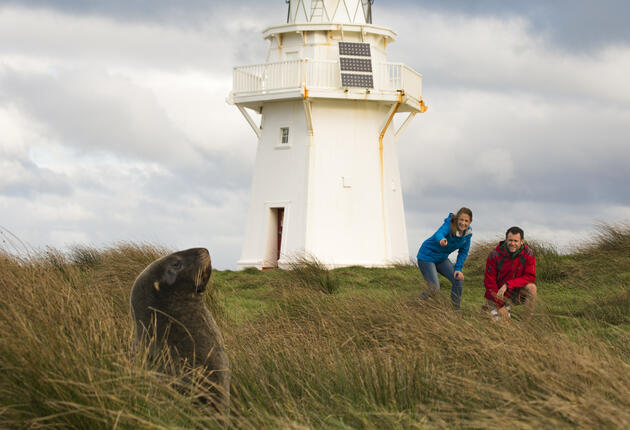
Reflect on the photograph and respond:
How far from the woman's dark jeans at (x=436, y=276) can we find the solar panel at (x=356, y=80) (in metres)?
12.0

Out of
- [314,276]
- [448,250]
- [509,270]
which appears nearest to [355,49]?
[314,276]

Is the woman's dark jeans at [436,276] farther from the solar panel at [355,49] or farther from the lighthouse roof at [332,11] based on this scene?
the lighthouse roof at [332,11]

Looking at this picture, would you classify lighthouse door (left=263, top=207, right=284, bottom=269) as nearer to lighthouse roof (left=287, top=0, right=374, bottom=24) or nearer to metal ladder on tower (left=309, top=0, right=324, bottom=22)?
lighthouse roof (left=287, top=0, right=374, bottom=24)

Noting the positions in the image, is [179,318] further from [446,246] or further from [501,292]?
[446,246]

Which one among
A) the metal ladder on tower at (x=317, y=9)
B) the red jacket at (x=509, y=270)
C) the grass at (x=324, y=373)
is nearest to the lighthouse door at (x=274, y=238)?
the metal ladder on tower at (x=317, y=9)

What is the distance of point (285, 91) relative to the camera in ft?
74.2

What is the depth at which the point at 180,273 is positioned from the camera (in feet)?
16.5

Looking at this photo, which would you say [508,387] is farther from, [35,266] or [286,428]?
[35,266]

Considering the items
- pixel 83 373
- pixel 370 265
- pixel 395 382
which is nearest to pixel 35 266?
pixel 83 373

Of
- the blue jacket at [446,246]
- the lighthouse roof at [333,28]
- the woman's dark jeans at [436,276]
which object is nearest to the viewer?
the blue jacket at [446,246]

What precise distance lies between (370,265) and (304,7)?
27.3 ft

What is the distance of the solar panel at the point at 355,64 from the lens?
2233cm

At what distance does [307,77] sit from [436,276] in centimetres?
1263

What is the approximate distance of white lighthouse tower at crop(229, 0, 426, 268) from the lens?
22.5m
